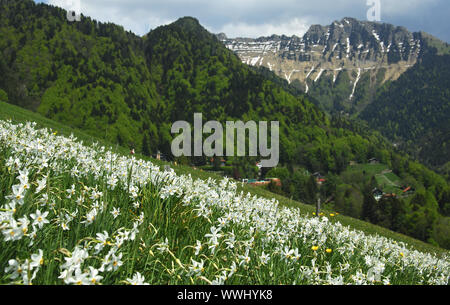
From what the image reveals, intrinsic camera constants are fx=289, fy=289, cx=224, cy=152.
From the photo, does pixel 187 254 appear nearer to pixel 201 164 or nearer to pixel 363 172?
pixel 201 164

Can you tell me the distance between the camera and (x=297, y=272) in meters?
3.85

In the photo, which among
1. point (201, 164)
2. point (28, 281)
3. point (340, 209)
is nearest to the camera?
point (28, 281)

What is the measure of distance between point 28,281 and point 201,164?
574 ft

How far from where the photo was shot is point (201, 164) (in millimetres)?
176375

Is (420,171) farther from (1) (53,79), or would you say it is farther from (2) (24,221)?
(1) (53,79)

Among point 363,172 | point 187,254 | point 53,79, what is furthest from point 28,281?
point 53,79

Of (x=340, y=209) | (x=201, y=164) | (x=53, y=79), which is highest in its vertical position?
(x=53, y=79)

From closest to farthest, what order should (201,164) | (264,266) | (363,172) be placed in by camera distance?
(264,266) < (201,164) < (363,172)
